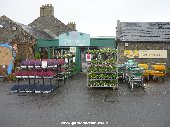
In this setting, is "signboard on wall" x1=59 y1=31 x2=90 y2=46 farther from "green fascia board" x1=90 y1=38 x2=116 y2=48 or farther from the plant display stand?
the plant display stand

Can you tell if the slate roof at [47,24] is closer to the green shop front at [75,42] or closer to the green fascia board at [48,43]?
the green fascia board at [48,43]

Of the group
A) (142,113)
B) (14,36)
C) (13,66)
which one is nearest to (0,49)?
(13,66)

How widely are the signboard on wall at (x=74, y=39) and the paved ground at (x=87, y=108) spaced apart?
1393cm

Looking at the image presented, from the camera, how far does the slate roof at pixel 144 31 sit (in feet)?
102

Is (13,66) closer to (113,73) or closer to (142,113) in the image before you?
(113,73)

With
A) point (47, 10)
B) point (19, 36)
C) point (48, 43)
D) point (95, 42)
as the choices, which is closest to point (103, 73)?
point (95, 42)

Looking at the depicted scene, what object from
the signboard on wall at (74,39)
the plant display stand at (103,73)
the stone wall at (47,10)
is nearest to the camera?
the plant display stand at (103,73)

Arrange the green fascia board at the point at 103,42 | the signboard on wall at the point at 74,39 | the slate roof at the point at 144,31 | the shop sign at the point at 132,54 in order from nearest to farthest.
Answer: the shop sign at the point at 132,54 → the slate roof at the point at 144,31 → the green fascia board at the point at 103,42 → the signboard on wall at the point at 74,39

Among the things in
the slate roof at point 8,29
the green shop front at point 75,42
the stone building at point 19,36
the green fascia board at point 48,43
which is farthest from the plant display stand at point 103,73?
the slate roof at point 8,29

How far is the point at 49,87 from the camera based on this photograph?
63.0 ft

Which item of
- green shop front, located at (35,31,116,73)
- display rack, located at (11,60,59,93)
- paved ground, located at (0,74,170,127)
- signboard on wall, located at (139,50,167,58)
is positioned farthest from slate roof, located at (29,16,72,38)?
paved ground, located at (0,74,170,127)

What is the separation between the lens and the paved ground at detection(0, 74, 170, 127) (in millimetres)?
11484

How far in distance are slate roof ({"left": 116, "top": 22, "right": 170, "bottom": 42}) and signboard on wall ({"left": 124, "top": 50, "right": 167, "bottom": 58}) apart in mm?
1146

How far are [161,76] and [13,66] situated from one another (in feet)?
42.5
